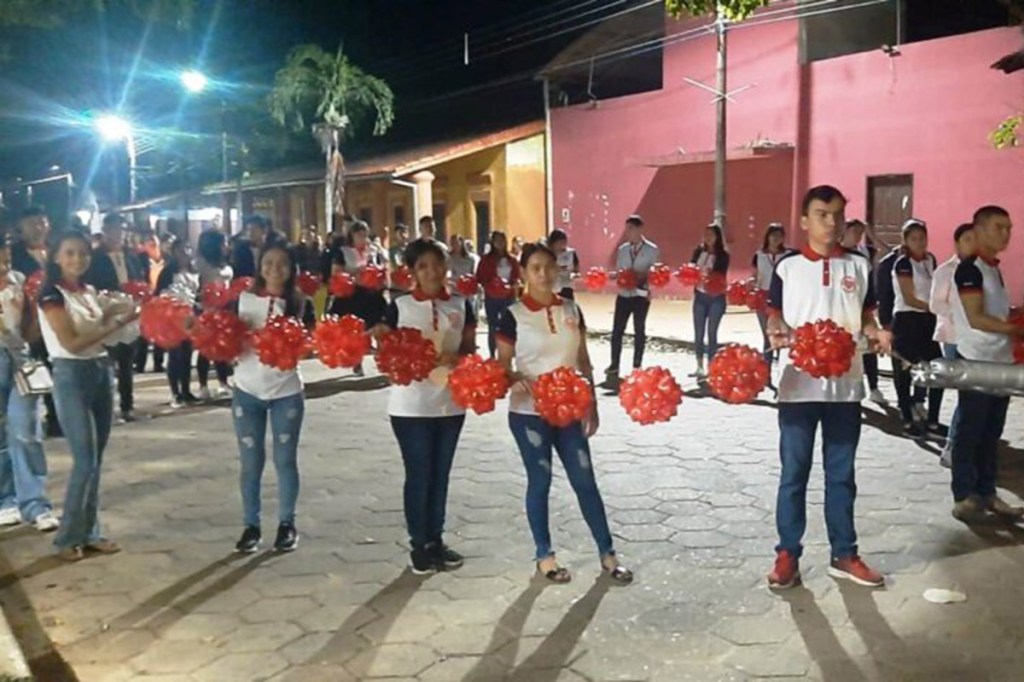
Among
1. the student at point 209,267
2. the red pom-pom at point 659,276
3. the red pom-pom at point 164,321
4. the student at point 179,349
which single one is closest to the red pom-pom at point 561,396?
the red pom-pom at point 164,321

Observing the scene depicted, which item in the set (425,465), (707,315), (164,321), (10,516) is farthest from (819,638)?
(707,315)

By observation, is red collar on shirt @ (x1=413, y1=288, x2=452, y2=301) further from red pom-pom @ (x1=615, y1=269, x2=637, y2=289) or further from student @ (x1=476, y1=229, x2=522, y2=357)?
student @ (x1=476, y1=229, x2=522, y2=357)

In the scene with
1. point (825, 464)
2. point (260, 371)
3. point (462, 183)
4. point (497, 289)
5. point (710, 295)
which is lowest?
point (825, 464)

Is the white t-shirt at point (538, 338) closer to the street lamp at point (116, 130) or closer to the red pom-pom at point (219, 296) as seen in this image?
Result: the red pom-pom at point (219, 296)

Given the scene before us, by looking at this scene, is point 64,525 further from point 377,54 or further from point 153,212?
point 153,212

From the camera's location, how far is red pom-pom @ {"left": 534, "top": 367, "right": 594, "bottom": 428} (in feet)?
15.9

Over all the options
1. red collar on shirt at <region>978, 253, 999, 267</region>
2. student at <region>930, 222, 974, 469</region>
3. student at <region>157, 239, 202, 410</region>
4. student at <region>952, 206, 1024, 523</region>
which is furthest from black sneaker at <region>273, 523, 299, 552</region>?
student at <region>157, 239, 202, 410</region>

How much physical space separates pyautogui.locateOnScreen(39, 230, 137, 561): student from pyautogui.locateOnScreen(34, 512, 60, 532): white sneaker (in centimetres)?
55

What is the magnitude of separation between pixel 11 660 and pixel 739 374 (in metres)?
3.51

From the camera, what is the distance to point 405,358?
505cm

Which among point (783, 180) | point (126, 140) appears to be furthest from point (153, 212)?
point (783, 180)

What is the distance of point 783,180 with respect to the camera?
19562 mm

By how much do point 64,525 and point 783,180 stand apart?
1639 cm

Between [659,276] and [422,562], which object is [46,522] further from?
[659,276]
